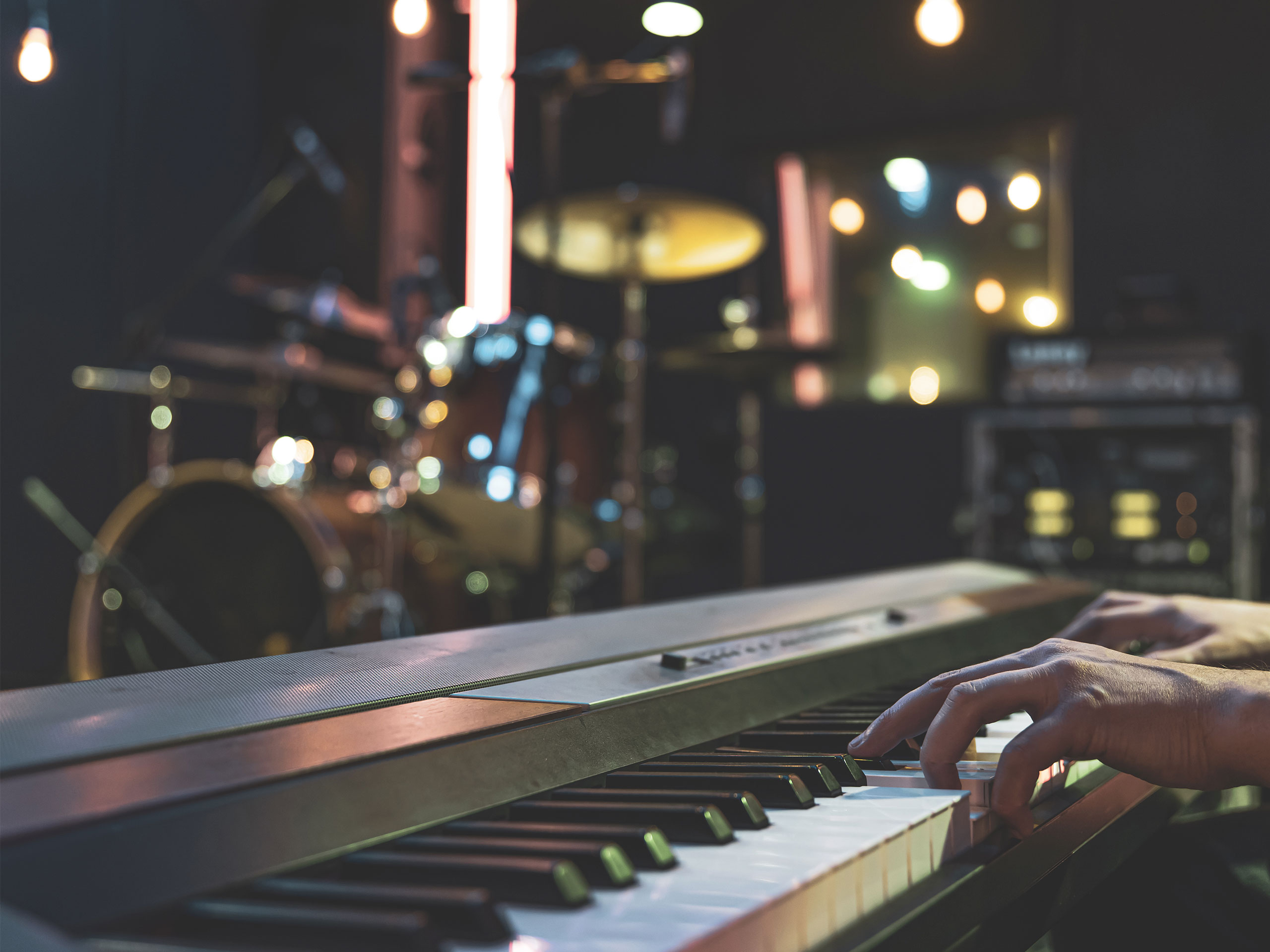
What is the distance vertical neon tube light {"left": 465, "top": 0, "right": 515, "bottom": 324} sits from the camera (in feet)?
20.1

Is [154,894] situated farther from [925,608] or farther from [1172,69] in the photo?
[1172,69]

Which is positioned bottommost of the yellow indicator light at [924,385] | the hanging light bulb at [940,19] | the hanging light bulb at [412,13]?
the yellow indicator light at [924,385]

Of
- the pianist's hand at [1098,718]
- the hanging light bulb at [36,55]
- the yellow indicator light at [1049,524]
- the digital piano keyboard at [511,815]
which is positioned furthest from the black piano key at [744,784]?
the yellow indicator light at [1049,524]

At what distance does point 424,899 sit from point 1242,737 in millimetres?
563

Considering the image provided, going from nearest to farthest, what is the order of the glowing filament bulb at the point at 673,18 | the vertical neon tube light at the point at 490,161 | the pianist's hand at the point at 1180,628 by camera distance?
1. the pianist's hand at the point at 1180,628
2. the glowing filament bulb at the point at 673,18
3. the vertical neon tube light at the point at 490,161

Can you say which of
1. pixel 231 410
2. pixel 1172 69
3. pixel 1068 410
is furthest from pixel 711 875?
pixel 1172 69

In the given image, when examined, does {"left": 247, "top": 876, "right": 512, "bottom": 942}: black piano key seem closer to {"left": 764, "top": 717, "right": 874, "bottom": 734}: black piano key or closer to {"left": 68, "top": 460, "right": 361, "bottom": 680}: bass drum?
{"left": 764, "top": 717, "right": 874, "bottom": 734}: black piano key

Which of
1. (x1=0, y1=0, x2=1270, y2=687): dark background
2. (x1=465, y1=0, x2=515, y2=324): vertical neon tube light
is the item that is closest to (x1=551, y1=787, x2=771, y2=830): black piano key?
(x1=0, y1=0, x2=1270, y2=687): dark background

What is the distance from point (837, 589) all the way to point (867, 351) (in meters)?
4.42

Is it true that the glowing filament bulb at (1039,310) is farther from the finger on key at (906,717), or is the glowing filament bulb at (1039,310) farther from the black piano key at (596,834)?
the black piano key at (596,834)

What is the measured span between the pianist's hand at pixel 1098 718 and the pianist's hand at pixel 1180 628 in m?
0.41

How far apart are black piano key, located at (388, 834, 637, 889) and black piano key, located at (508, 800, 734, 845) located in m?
0.05

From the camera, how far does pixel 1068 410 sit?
3984mm

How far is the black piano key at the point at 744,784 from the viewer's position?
590 mm
